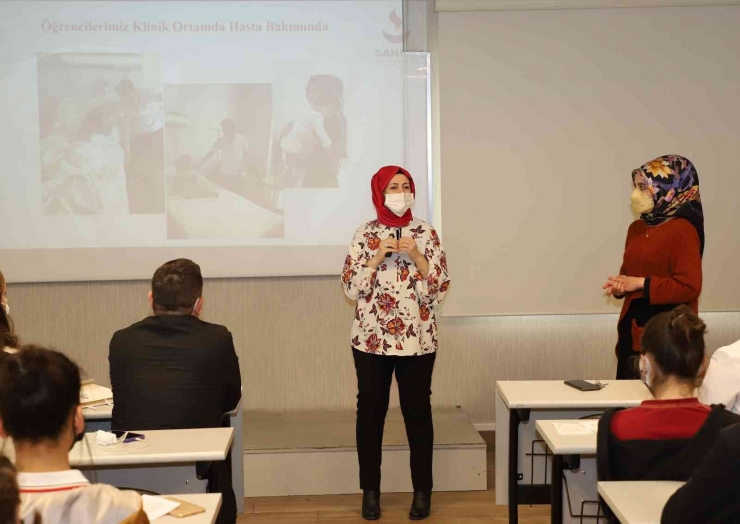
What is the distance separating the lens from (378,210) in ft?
11.1

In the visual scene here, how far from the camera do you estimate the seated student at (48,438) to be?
1503mm

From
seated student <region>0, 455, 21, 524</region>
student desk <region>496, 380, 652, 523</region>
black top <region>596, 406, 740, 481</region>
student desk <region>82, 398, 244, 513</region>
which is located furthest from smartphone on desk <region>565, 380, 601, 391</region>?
seated student <region>0, 455, 21, 524</region>

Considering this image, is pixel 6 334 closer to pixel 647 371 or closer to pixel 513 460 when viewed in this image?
pixel 513 460

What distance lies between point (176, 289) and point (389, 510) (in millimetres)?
1588

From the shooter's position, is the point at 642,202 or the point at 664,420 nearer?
the point at 664,420

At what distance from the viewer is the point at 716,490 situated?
1517mm

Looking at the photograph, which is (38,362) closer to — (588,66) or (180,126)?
(180,126)

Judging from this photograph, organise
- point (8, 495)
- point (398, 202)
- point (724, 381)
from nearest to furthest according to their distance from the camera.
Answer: point (8, 495) → point (724, 381) → point (398, 202)

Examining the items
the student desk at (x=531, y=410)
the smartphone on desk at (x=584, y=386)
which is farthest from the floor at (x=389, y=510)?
the smartphone on desk at (x=584, y=386)

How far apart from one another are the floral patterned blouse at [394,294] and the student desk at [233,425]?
0.60 meters

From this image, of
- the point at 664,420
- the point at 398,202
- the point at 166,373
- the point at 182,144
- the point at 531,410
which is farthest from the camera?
the point at 182,144

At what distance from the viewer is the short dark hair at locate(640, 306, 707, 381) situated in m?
2.14

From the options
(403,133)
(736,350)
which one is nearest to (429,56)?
(403,133)

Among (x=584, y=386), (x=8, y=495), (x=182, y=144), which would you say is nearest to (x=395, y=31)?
(x=182, y=144)
